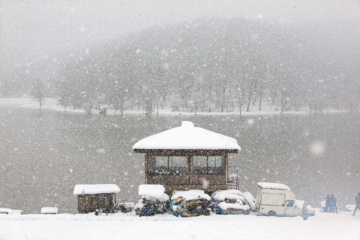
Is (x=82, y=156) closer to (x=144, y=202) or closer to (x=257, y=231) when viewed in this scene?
(x=144, y=202)

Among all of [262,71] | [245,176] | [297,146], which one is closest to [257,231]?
[245,176]

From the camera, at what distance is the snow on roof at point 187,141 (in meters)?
18.9

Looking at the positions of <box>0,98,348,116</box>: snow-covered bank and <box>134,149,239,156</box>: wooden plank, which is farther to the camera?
<box>0,98,348,116</box>: snow-covered bank

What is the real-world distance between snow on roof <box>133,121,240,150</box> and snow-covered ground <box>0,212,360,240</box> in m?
4.36

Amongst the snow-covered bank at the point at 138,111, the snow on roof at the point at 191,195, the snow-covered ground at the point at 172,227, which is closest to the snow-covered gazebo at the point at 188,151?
the snow on roof at the point at 191,195

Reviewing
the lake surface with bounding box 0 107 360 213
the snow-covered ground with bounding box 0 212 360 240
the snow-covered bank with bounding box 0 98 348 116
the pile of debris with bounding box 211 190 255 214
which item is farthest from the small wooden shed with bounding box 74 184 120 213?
the snow-covered bank with bounding box 0 98 348 116

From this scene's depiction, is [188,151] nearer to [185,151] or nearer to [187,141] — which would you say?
[185,151]

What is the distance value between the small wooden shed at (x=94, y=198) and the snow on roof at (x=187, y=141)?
3.27 m

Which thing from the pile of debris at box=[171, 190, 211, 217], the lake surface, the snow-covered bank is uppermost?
the snow-covered bank

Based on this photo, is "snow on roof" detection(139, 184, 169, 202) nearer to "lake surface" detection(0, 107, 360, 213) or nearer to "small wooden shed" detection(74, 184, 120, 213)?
"small wooden shed" detection(74, 184, 120, 213)

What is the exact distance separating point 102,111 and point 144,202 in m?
121

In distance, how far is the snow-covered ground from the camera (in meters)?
12.6

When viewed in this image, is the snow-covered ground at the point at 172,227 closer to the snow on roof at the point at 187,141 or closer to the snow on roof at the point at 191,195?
the snow on roof at the point at 191,195

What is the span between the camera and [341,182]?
127ft
